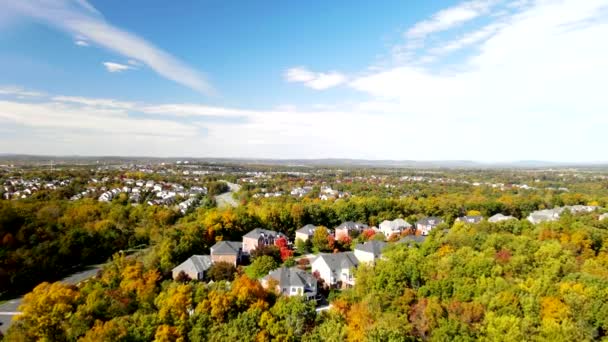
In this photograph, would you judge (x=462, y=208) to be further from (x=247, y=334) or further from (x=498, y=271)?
(x=247, y=334)

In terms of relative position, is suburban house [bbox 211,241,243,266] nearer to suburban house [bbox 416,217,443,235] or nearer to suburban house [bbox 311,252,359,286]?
suburban house [bbox 311,252,359,286]

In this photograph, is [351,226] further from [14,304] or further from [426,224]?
[14,304]

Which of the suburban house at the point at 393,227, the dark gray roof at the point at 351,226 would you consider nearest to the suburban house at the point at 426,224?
the suburban house at the point at 393,227

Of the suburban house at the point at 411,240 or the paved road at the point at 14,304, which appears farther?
the suburban house at the point at 411,240

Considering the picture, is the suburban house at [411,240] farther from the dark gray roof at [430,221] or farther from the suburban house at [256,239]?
the suburban house at [256,239]

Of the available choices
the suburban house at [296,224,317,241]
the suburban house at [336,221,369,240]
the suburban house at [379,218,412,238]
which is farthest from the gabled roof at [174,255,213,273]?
the suburban house at [379,218,412,238]
